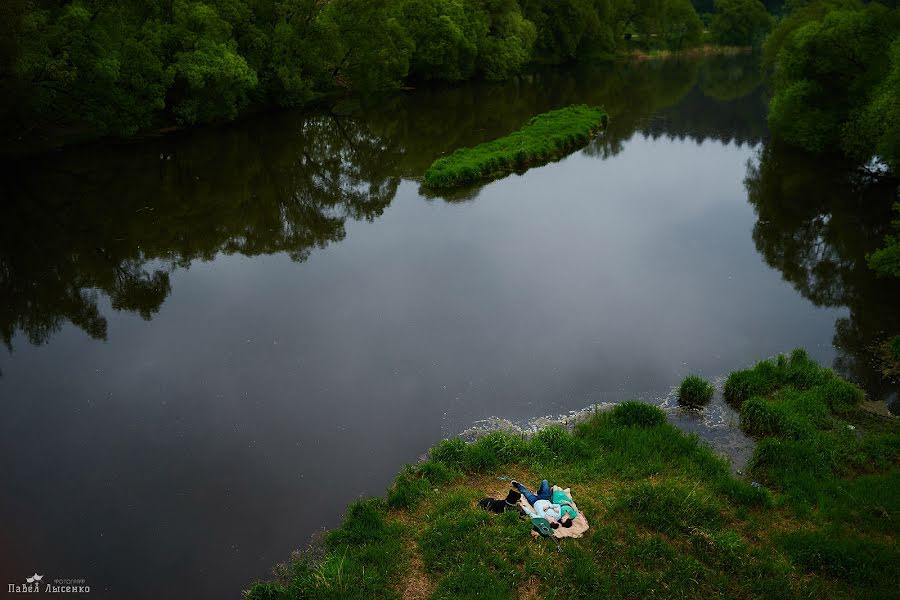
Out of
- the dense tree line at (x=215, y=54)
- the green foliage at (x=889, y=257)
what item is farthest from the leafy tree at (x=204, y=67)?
the green foliage at (x=889, y=257)

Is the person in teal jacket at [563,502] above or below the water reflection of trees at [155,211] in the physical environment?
below

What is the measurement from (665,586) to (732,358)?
344 inches

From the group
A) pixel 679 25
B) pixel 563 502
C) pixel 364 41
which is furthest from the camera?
pixel 679 25

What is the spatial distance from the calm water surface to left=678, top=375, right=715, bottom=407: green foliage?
621 millimetres

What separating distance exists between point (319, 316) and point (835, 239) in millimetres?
18148

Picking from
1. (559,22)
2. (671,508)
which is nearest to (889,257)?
(671,508)

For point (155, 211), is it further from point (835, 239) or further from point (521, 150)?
point (835, 239)

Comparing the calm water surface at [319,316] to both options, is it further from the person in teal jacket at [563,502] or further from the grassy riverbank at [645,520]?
the person in teal jacket at [563,502]

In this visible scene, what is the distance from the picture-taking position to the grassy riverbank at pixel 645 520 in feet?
30.2

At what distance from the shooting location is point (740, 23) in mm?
98938

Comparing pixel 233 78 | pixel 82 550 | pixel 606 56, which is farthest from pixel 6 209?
pixel 606 56

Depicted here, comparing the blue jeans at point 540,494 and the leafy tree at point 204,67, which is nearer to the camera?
the blue jeans at point 540,494

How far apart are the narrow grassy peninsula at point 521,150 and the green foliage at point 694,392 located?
713 inches

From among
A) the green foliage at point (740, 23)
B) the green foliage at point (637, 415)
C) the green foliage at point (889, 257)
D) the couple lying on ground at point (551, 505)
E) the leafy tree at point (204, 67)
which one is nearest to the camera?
the couple lying on ground at point (551, 505)
